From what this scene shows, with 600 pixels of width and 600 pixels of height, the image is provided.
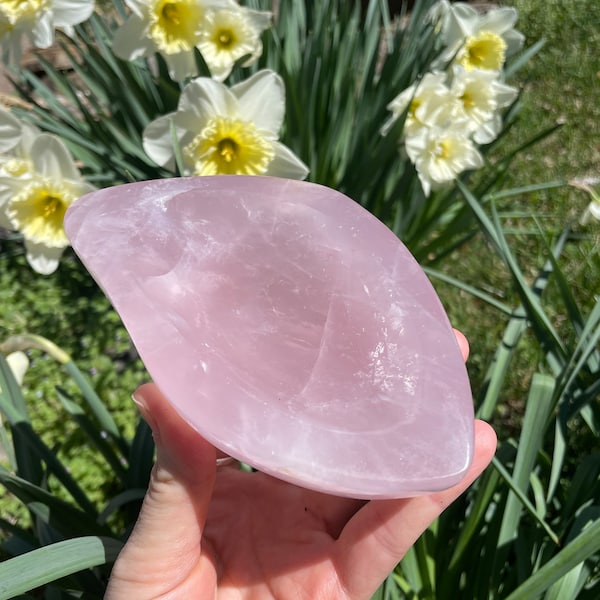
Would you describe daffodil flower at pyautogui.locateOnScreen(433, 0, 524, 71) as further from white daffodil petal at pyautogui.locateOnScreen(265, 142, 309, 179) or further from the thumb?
the thumb

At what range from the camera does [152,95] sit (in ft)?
6.02

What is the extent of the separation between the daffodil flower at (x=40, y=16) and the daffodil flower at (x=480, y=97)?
3.01 feet

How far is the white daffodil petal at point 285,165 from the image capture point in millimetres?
1311

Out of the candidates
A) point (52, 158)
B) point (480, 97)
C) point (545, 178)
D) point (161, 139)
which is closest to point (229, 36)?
point (161, 139)

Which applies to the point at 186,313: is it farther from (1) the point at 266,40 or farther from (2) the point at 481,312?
(2) the point at 481,312

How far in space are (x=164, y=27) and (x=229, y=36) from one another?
18cm

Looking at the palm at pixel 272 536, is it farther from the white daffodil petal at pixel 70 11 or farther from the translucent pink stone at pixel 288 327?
the white daffodil petal at pixel 70 11

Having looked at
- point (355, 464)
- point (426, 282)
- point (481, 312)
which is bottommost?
point (481, 312)

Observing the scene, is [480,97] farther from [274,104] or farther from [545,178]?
[545,178]

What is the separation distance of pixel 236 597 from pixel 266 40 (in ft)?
5.05

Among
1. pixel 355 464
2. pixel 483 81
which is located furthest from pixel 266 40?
pixel 355 464

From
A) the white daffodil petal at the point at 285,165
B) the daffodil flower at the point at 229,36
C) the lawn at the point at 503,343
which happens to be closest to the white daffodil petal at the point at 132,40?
the daffodil flower at the point at 229,36

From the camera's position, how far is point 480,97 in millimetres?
1533

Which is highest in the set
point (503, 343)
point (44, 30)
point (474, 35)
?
point (474, 35)
